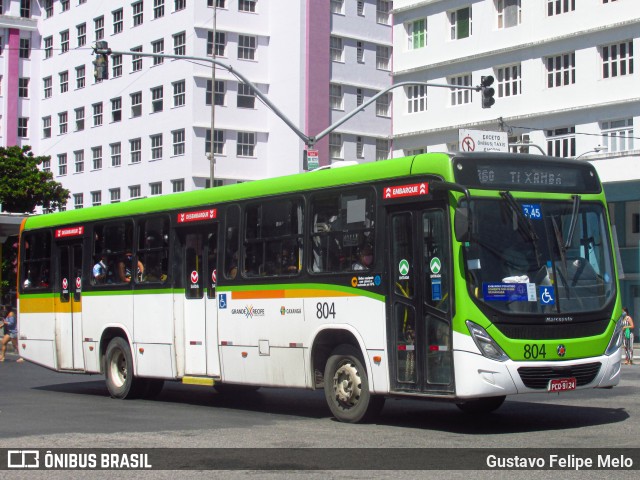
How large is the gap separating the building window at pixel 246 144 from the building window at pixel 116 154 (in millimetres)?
8895

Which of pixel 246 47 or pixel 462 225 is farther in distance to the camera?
pixel 246 47

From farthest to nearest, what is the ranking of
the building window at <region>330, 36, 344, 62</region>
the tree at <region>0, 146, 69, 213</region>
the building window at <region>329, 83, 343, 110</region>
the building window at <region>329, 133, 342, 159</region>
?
1. the building window at <region>330, 36, 344, 62</region>
2. the building window at <region>329, 133, 342, 159</region>
3. the building window at <region>329, 83, 343, 110</region>
4. the tree at <region>0, 146, 69, 213</region>

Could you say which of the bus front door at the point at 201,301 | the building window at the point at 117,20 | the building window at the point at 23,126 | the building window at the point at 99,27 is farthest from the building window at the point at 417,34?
the building window at the point at 23,126

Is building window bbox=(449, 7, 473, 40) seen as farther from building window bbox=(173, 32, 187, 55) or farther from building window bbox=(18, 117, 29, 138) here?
building window bbox=(18, 117, 29, 138)

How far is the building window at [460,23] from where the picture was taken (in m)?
48.2

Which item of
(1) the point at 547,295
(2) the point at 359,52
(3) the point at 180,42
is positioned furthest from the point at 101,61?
(2) the point at 359,52

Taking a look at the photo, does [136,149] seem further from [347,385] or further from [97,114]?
[347,385]

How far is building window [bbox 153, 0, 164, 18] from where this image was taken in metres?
66.9

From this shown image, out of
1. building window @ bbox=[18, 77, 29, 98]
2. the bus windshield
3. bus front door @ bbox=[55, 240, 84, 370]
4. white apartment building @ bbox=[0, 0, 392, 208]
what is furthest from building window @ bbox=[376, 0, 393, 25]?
the bus windshield

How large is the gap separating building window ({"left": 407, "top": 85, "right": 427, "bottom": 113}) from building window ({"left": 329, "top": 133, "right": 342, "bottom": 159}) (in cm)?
1670

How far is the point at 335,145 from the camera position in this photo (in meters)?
68.1

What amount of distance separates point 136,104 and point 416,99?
2406 cm

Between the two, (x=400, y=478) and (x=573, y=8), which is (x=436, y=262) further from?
(x=573, y=8)

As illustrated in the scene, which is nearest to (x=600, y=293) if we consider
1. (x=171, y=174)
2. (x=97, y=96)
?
(x=171, y=174)
